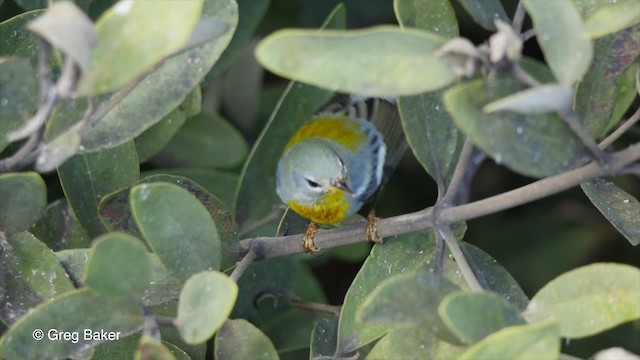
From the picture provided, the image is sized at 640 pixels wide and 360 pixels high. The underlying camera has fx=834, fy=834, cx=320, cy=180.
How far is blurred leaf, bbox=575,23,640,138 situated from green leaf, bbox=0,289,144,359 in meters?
0.79

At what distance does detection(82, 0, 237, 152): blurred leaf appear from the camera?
1.21 m

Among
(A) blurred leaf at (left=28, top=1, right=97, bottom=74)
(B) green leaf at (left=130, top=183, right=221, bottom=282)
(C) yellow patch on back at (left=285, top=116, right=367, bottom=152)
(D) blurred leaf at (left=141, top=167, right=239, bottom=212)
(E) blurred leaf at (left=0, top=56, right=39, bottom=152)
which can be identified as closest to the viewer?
→ (A) blurred leaf at (left=28, top=1, right=97, bottom=74)

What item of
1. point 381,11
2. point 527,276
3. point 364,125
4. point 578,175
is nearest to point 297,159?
point 364,125

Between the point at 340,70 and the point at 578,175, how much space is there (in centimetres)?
38

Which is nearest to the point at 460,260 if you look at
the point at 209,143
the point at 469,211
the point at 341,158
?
the point at 469,211

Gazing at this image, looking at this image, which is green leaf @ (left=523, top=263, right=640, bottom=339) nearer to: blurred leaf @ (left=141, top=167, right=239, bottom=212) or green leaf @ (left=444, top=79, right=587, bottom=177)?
green leaf @ (left=444, top=79, right=587, bottom=177)

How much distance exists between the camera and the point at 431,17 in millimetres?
1306

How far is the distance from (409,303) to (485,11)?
517 millimetres

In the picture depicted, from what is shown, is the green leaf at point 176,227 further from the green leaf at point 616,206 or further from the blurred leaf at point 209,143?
the blurred leaf at point 209,143

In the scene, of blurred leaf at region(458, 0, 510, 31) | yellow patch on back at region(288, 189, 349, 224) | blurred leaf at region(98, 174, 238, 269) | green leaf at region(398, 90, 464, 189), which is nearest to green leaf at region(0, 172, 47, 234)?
blurred leaf at region(98, 174, 238, 269)

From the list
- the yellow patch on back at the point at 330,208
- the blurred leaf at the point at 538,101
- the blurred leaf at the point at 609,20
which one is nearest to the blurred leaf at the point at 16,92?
the blurred leaf at the point at 538,101

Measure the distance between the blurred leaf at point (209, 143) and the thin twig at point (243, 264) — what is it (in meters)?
0.65

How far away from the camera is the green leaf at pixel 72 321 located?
42.7 inches

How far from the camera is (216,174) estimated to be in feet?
6.39
